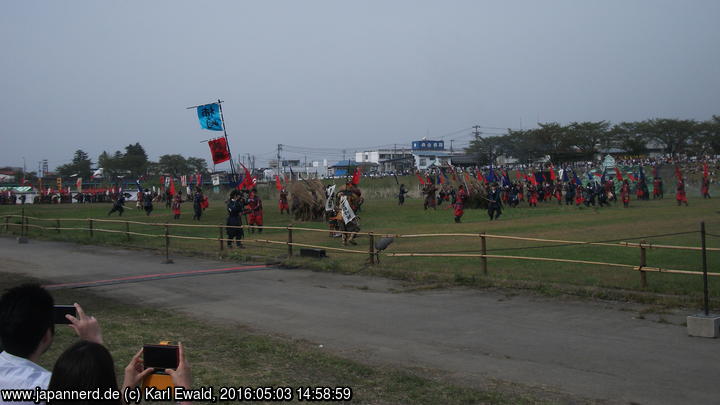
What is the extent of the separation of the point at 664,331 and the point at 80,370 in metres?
8.18

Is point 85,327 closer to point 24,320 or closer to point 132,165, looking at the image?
point 24,320

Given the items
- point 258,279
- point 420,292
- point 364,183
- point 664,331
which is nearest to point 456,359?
point 664,331

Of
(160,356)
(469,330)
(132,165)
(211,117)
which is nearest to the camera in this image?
(160,356)

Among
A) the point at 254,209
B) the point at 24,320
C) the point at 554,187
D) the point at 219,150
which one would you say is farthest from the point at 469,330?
Result: the point at 554,187

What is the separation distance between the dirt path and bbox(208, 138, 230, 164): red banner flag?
1082 centimetres

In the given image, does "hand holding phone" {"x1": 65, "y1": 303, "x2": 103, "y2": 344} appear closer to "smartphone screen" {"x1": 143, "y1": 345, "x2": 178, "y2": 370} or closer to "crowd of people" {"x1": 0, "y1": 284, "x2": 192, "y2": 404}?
"crowd of people" {"x1": 0, "y1": 284, "x2": 192, "y2": 404}

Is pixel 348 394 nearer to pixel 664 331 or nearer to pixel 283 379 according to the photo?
pixel 283 379

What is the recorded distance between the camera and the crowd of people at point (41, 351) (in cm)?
264

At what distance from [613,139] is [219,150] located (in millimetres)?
57021

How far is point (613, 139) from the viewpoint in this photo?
7056cm

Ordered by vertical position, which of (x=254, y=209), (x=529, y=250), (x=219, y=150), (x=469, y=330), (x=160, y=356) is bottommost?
(x=469, y=330)

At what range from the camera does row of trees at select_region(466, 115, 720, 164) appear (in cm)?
6562

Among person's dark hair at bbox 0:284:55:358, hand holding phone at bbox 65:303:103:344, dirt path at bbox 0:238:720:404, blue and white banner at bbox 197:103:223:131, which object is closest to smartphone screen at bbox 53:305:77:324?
hand holding phone at bbox 65:303:103:344

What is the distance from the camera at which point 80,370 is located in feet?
8.64
